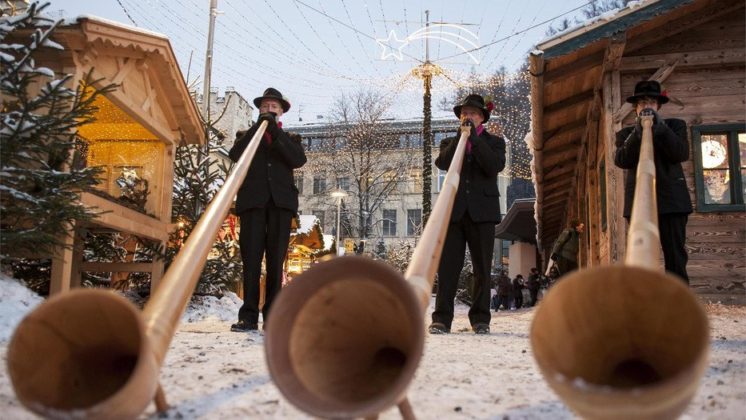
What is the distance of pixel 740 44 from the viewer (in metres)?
8.07

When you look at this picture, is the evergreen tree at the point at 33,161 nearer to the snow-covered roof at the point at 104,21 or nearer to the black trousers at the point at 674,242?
the snow-covered roof at the point at 104,21

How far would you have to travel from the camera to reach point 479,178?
16.9ft

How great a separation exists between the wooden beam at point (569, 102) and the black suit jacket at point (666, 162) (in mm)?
5268

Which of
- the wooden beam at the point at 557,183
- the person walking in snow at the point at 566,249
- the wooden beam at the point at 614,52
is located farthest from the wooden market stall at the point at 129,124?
the wooden beam at the point at 557,183

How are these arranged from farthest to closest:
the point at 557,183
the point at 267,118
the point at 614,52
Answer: the point at 557,183 → the point at 614,52 → the point at 267,118

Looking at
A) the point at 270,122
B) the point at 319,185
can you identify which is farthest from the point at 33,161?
the point at 319,185

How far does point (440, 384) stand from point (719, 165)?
7.20 m

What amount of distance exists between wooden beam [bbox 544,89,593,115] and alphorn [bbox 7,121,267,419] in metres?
8.96

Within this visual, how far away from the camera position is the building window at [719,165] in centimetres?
805

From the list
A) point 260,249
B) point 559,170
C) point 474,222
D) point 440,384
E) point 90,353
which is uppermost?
point 559,170

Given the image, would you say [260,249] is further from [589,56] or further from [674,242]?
[589,56]

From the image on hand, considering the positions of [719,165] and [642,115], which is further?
[719,165]

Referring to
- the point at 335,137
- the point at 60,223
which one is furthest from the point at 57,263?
the point at 335,137

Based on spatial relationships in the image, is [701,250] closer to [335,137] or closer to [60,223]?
[60,223]
